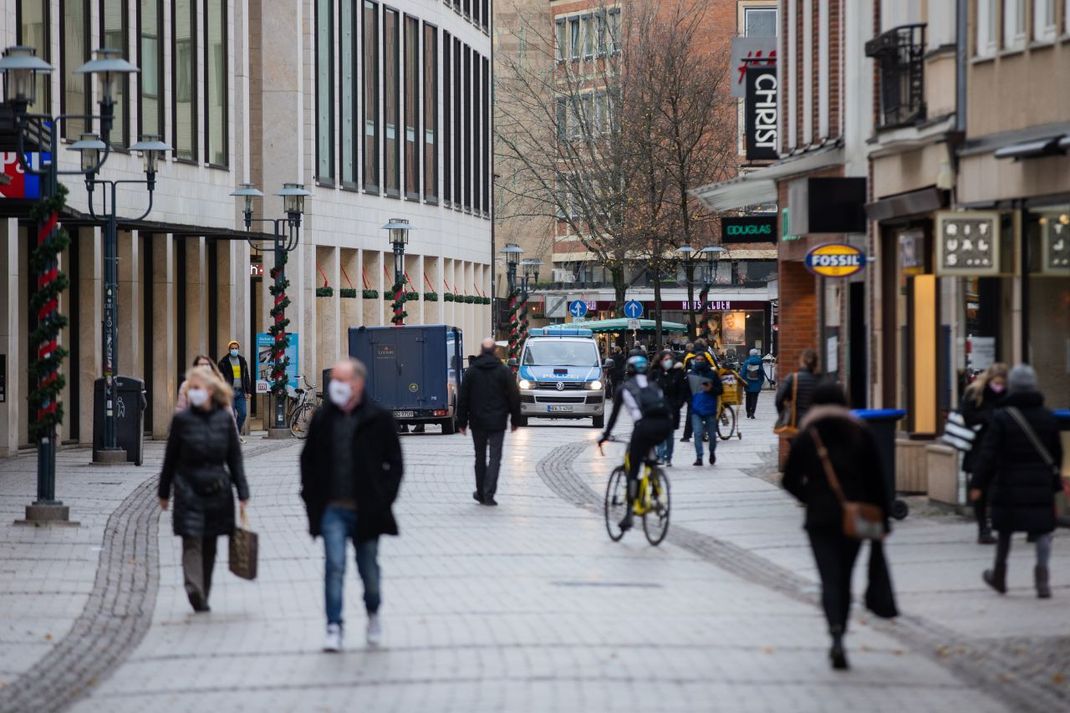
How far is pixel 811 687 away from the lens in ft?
34.3

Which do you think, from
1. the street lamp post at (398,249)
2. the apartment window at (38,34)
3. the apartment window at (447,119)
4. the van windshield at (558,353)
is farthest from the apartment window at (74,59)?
the apartment window at (447,119)

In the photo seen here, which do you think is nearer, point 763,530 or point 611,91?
point 763,530

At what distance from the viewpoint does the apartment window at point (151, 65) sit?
42.0 metres

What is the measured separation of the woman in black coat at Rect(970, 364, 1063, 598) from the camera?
1431 cm

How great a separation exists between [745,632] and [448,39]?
57866mm

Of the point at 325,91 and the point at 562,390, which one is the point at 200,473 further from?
the point at 325,91

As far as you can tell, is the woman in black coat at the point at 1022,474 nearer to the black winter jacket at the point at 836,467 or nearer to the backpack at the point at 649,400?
the black winter jacket at the point at 836,467

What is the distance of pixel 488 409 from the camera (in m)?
23.5

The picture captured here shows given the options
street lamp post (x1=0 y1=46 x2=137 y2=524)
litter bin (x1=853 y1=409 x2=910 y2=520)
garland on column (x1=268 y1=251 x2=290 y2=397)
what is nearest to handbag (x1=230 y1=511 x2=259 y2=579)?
street lamp post (x1=0 y1=46 x2=137 y2=524)

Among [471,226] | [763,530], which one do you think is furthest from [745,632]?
[471,226]

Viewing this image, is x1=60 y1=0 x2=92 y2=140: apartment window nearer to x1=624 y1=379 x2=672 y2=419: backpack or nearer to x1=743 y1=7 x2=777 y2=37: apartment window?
x1=624 y1=379 x2=672 y2=419: backpack

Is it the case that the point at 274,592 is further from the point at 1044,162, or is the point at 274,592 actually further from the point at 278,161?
the point at 278,161

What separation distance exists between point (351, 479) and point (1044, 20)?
1094 centimetres

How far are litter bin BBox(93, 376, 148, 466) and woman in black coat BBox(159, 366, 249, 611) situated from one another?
17080mm
